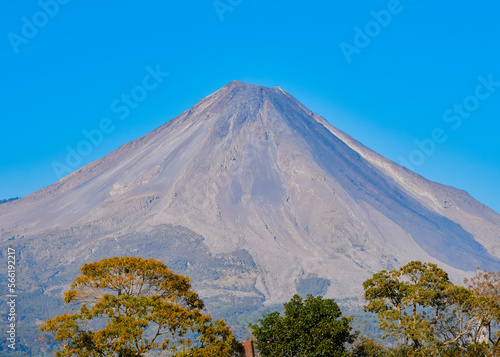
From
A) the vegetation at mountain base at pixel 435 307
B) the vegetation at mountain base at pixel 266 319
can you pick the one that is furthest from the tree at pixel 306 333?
the vegetation at mountain base at pixel 435 307

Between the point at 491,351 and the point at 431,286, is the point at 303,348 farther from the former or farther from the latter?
the point at 491,351

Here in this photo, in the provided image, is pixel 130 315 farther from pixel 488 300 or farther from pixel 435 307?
pixel 488 300

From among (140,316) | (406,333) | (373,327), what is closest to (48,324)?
(140,316)

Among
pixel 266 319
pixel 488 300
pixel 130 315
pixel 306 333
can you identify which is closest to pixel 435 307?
pixel 488 300

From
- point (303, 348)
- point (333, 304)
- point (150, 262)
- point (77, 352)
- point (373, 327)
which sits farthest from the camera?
point (373, 327)

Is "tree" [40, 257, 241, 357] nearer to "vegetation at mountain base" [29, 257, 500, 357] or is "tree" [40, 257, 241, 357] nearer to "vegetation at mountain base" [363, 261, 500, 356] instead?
"vegetation at mountain base" [29, 257, 500, 357]

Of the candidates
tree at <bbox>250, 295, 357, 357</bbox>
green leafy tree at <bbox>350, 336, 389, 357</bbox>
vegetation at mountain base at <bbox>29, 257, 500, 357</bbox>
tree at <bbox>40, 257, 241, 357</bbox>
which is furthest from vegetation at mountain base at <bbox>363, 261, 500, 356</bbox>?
tree at <bbox>40, 257, 241, 357</bbox>
